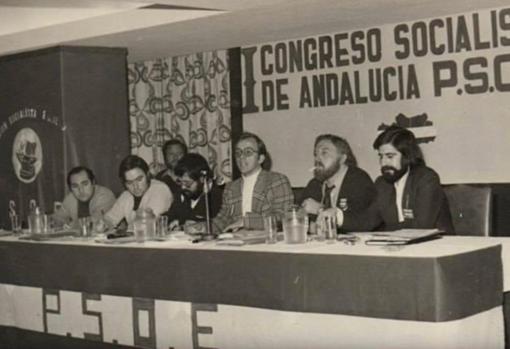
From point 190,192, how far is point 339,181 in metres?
0.86

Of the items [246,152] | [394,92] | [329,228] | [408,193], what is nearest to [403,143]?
[408,193]

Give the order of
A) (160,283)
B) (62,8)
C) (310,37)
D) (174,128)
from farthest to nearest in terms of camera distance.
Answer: (174,128) < (310,37) < (62,8) < (160,283)

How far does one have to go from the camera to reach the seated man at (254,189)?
202 inches

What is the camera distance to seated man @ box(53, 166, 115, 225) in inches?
228

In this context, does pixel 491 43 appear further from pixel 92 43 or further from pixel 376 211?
pixel 92 43

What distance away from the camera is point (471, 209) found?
15.2ft

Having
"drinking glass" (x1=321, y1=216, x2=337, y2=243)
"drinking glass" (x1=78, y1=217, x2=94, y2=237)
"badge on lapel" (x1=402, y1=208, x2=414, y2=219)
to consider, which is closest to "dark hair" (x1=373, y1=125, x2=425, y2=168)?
"badge on lapel" (x1=402, y1=208, x2=414, y2=219)

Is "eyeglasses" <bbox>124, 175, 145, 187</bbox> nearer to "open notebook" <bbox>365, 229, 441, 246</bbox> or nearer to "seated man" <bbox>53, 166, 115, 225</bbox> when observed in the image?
"seated man" <bbox>53, 166, 115, 225</bbox>

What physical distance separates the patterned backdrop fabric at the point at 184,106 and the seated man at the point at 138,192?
215 cm

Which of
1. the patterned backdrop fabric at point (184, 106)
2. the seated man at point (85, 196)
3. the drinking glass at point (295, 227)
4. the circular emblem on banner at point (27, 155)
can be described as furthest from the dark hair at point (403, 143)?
the circular emblem on banner at point (27, 155)

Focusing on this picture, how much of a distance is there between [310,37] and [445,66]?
1.18 metres

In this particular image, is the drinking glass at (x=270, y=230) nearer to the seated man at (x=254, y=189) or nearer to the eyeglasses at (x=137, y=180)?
the seated man at (x=254, y=189)

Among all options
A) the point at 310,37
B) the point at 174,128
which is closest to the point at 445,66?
the point at 310,37

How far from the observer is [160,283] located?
4047 millimetres
